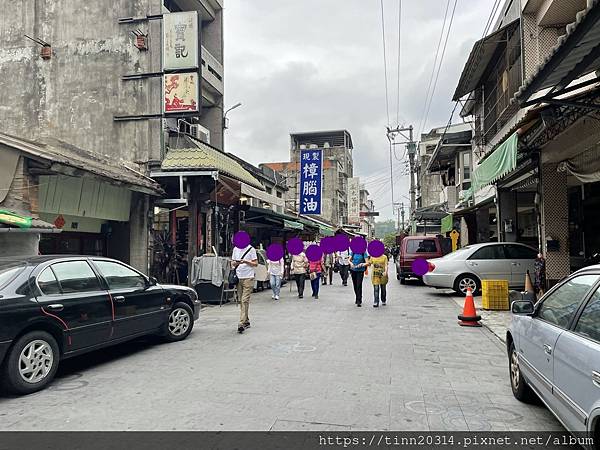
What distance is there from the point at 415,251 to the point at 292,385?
13937 mm

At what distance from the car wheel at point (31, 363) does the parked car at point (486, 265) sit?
1108cm

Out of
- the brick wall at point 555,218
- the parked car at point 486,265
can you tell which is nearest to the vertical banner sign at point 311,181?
the parked car at point 486,265

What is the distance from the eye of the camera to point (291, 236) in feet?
85.6

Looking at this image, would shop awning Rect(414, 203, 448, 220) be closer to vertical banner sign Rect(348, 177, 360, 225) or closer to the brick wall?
the brick wall

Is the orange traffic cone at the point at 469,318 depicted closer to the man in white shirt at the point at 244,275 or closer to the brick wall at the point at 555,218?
the brick wall at the point at 555,218

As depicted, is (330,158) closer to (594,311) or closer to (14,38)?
(14,38)

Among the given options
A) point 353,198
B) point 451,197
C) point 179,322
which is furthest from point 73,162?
point 353,198

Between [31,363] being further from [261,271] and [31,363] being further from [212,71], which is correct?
[212,71]

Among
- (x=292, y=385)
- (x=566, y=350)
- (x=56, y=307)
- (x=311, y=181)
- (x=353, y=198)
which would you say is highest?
(x=353, y=198)

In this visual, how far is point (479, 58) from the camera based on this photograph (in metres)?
15.8

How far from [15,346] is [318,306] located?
8.08 metres

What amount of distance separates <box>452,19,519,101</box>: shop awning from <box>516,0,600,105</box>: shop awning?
8512mm

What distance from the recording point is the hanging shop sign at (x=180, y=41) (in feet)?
43.8

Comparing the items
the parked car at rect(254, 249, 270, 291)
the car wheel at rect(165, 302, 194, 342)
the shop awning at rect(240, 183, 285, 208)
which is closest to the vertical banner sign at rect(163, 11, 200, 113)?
the shop awning at rect(240, 183, 285, 208)
